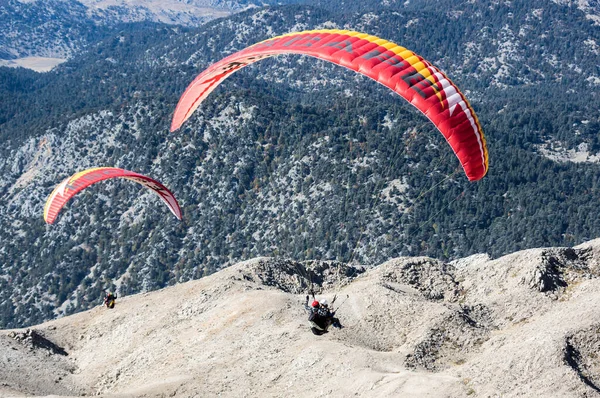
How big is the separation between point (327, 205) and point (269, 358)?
6733cm

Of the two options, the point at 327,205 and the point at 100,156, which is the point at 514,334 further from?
the point at 100,156

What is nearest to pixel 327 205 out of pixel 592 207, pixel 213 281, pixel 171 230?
pixel 171 230

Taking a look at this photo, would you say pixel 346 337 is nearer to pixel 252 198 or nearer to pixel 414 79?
pixel 414 79

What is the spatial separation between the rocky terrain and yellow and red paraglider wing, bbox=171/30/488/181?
765 cm

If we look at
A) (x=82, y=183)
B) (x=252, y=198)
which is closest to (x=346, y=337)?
(x=82, y=183)

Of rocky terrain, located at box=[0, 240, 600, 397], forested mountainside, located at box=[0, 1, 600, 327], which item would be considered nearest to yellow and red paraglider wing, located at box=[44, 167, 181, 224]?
rocky terrain, located at box=[0, 240, 600, 397]

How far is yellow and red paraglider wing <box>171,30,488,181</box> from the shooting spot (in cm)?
2512

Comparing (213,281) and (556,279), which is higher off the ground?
(556,279)

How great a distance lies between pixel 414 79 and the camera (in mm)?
25656

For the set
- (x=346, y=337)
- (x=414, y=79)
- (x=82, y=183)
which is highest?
(x=414, y=79)

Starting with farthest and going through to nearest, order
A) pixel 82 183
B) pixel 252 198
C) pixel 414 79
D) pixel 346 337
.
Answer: pixel 252 198, pixel 82 183, pixel 346 337, pixel 414 79

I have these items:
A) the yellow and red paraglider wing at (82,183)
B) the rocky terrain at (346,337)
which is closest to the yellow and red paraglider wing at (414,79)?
the rocky terrain at (346,337)

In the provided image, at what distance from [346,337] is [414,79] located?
12.7 meters

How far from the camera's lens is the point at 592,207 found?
112188mm
